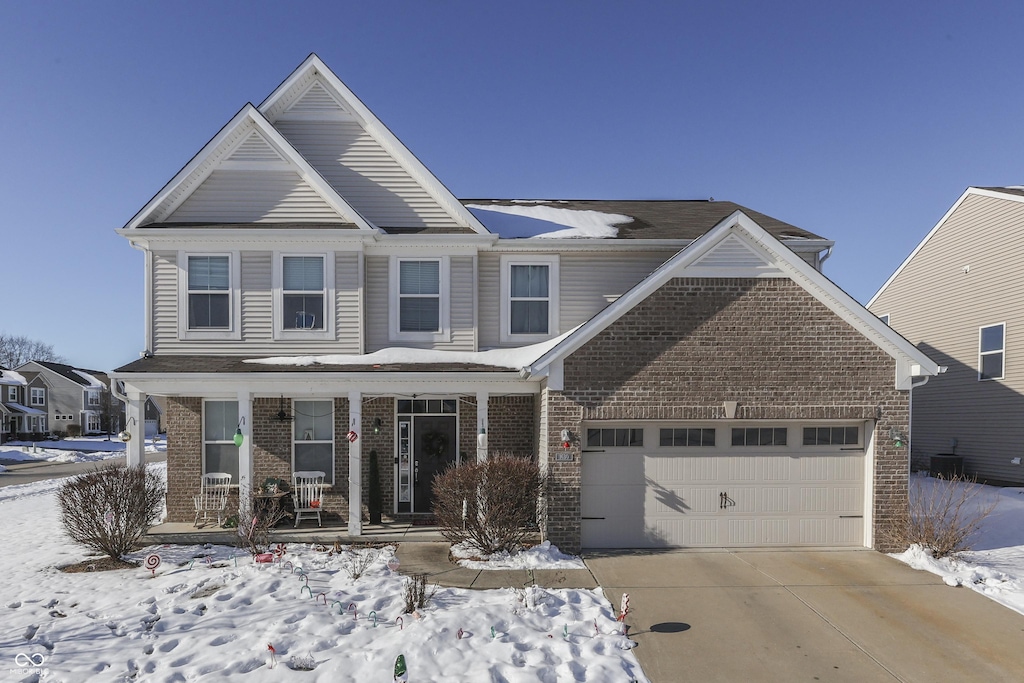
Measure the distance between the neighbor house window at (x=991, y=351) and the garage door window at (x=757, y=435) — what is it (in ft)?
32.3

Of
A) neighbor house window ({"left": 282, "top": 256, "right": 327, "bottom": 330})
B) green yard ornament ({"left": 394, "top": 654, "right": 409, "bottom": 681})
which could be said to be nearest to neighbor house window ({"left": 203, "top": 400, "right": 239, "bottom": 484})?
neighbor house window ({"left": 282, "top": 256, "right": 327, "bottom": 330})

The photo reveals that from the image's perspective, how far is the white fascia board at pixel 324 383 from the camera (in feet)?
33.1

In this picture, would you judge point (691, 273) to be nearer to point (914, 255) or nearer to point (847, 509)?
point (847, 509)

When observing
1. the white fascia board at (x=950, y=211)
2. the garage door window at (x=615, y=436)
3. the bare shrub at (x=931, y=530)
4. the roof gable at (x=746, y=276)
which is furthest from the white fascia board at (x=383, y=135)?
the white fascia board at (x=950, y=211)

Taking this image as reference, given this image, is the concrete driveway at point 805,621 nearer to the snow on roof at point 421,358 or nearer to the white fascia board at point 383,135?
the snow on roof at point 421,358

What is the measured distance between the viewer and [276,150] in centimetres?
1145

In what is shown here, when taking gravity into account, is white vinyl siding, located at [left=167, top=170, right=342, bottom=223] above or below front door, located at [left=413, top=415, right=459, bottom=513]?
above

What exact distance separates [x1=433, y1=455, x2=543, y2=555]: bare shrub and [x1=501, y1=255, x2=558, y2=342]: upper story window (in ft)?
10.8

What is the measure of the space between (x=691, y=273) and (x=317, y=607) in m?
7.34

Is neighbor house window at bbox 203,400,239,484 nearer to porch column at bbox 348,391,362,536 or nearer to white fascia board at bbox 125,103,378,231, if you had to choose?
porch column at bbox 348,391,362,536

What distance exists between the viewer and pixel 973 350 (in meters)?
16.1

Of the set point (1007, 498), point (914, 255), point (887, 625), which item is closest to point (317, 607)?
point (887, 625)

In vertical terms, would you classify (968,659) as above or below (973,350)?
below

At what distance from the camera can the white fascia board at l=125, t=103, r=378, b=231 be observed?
11.2 metres
